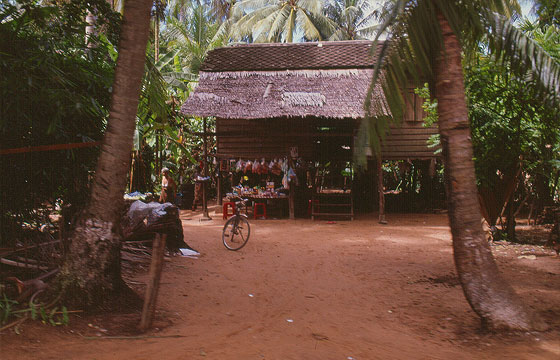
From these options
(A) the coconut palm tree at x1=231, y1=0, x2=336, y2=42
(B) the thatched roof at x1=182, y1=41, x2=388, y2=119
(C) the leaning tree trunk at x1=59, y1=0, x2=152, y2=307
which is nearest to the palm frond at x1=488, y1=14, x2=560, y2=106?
(C) the leaning tree trunk at x1=59, y1=0, x2=152, y2=307

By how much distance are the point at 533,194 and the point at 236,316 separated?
1285 cm

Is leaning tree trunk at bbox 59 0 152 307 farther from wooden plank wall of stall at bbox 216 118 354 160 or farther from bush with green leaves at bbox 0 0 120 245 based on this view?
wooden plank wall of stall at bbox 216 118 354 160

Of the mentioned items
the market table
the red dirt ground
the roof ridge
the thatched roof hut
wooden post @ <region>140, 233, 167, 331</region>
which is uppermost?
the roof ridge

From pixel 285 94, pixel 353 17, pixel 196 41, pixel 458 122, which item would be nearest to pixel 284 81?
pixel 285 94

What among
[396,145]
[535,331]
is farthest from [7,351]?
[396,145]

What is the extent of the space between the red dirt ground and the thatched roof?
467cm

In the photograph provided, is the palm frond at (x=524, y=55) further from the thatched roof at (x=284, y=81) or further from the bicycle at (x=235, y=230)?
the thatched roof at (x=284, y=81)

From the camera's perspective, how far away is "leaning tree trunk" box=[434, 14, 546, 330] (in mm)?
4473

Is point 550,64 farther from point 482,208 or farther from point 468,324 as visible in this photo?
point 482,208

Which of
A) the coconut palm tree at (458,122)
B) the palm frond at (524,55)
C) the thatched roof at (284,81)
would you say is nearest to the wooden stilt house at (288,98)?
the thatched roof at (284,81)

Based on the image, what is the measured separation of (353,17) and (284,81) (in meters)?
19.0

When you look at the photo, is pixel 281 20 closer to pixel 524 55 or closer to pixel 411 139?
pixel 411 139

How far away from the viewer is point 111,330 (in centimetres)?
441

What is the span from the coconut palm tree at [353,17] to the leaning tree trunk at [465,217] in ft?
85.5
